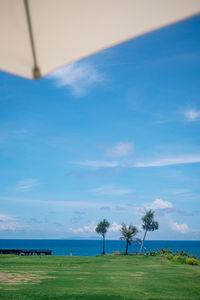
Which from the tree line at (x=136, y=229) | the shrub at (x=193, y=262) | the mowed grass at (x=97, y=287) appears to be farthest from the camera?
the tree line at (x=136, y=229)

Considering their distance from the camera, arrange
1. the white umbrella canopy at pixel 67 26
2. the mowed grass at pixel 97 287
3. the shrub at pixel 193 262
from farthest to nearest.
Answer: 1. the shrub at pixel 193 262
2. the mowed grass at pixel 97 287
3. the white umbrella canopy at pixel 67 26

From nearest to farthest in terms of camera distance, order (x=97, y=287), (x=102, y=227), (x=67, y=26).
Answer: (x=67, y=26) → (x=97, y=287) → (x=102, y=227)

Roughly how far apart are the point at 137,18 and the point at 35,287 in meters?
16.0

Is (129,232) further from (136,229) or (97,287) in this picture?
(97,287)

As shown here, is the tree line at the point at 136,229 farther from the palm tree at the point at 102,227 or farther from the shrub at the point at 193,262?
the shrub at the point at 193,262

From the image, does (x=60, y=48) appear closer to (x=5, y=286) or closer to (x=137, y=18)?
(x=137, y=18)

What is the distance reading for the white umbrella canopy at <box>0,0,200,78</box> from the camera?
77.4 inches

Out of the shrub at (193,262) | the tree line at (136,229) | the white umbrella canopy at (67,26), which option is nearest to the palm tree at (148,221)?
the tree line at (136,229)

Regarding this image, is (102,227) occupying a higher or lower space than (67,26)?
lower

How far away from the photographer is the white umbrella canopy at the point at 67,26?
6.45 feet

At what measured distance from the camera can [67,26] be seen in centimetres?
214

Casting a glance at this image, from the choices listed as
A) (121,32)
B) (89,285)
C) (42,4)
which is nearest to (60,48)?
(42,4)

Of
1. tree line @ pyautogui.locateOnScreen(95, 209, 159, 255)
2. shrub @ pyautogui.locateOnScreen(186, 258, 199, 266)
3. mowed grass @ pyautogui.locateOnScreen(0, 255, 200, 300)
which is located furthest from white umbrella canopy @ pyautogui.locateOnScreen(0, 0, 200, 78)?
tree line @ pyautogui.locateOnScreen(95, 209, 159, 255)

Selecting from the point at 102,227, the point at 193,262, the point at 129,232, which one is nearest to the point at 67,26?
the point at 193,262
